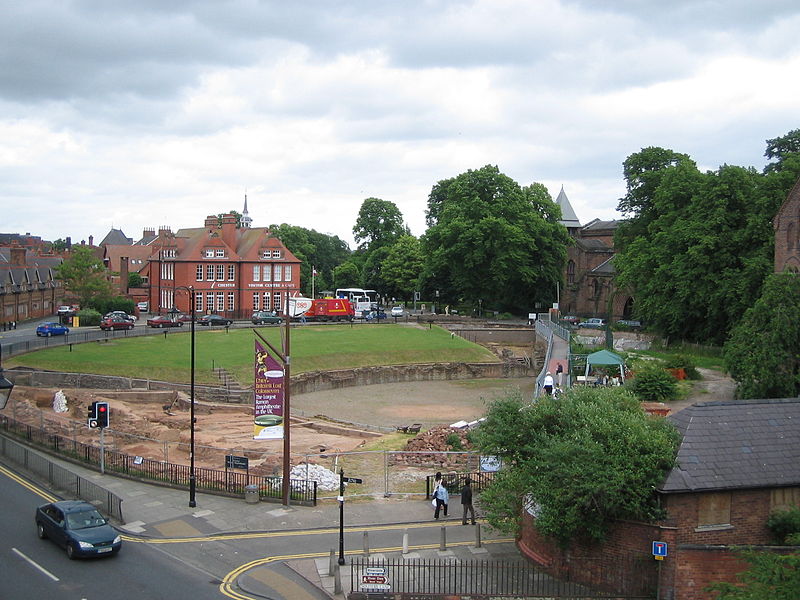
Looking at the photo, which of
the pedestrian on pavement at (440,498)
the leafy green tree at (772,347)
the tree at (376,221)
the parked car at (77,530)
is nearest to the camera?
the parked car at (77,530)

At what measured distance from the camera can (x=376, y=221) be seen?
408 feet

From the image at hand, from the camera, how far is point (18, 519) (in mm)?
23656

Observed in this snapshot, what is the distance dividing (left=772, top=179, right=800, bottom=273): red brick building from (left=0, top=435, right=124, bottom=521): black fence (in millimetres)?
40296

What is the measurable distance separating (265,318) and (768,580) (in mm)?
65693

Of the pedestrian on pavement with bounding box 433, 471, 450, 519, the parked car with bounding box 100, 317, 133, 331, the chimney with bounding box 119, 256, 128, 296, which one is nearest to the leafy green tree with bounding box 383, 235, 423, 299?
the chimney with bounding box 119, 256, 128, 296

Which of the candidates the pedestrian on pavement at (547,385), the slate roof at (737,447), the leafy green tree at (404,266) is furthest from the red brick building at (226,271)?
the slate roof at (737,447)

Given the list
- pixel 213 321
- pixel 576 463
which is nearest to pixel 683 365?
pixel 576 463

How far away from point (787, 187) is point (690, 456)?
1626 inches

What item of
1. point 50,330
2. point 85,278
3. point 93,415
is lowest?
point 93,415

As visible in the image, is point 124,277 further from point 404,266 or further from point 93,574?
point 93,574

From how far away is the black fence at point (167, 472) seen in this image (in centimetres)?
2683

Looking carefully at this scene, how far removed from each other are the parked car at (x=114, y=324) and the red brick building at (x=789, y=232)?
52.5 meters

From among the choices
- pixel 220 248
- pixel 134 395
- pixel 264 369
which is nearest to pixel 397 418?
pixel 134 395

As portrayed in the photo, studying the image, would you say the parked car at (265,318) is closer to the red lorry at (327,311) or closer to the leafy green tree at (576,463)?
the red lorry at (327,311)
